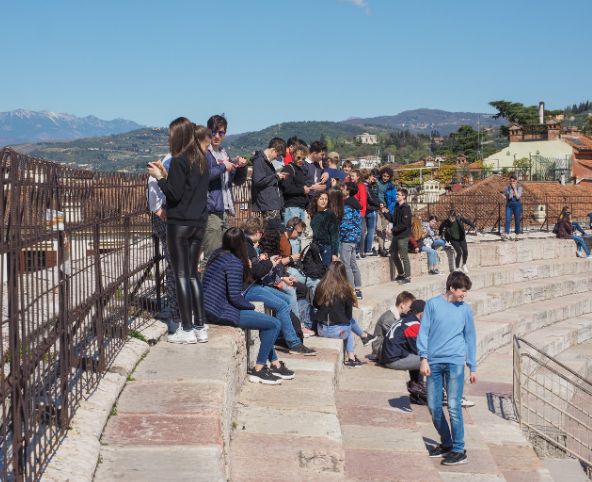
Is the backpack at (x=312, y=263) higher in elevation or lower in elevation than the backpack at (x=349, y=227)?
lower

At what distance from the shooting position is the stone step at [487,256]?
15367 mm

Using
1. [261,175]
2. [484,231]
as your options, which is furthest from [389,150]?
[261,175]

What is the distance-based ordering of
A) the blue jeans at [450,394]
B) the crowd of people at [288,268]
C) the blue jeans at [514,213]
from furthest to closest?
the blue jeans at [514,213]
the blue jeans at [450,394]
the crowd of people at [288,268]

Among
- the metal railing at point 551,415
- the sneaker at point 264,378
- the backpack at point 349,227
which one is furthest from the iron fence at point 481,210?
the sneaker at point 264,378

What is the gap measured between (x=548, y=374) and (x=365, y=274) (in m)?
3.51

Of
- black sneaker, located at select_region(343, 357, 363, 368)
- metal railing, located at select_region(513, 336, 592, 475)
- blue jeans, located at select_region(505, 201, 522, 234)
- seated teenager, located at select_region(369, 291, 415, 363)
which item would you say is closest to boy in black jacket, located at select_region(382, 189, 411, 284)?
metal railing, located at select_region(513, 336, 592, 475)

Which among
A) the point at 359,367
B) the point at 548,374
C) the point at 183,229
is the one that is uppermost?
the point at 183,229

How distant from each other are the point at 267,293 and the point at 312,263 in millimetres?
2657

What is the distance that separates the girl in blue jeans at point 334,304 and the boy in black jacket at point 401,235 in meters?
4.96

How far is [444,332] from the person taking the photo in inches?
273

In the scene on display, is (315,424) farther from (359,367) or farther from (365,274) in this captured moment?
(365,274)

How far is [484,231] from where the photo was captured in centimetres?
2219

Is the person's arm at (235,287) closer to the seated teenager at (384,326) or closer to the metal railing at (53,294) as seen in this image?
the metal railing at (53,294)

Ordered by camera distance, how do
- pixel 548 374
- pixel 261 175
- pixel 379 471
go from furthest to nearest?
pixel 548 374 < pixel 261 175 < pixel 379 471
